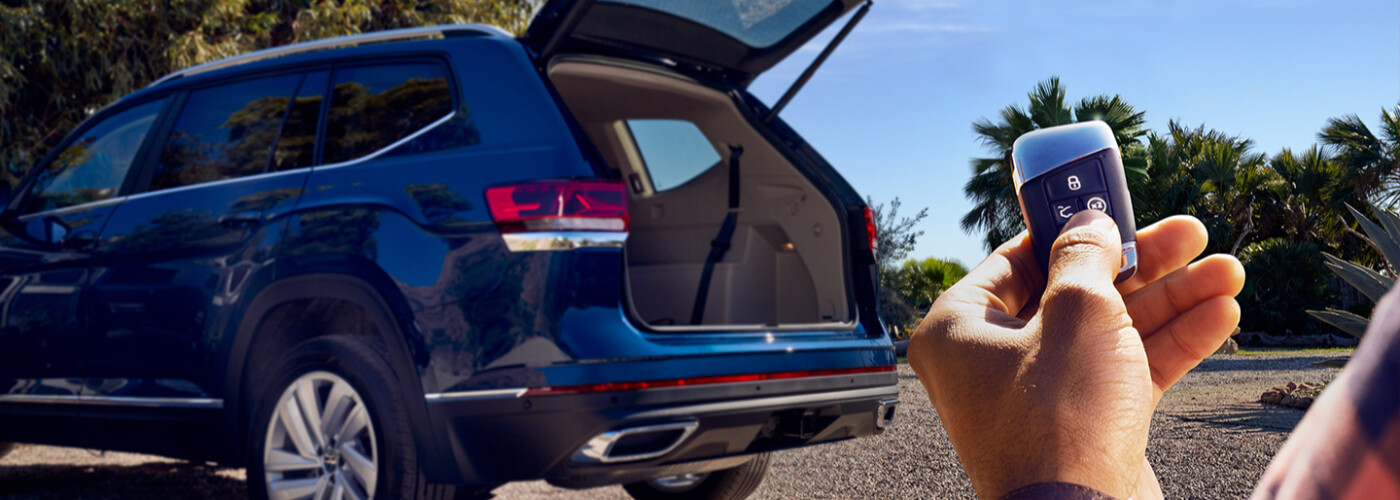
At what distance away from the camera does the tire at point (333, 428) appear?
8.87 feet

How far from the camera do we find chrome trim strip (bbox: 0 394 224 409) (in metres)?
3.30

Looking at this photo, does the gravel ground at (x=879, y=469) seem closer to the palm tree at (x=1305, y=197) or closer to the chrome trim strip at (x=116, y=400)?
the chrome trim strip at (x=116, y=400)

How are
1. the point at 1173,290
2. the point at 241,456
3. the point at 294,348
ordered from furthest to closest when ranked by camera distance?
the point at 241,456 → the point at 294,348 → the point at 1173,290

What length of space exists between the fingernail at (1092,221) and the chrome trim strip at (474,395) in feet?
5.78

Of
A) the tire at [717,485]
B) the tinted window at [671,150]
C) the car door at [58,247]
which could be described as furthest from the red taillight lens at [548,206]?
the car door at [58,247]

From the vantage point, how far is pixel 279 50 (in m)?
3.55

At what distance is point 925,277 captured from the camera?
15.2 meters

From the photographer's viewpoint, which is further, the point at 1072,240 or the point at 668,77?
the point at 668,77

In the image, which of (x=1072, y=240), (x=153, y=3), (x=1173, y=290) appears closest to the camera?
(x=1072, y=240)

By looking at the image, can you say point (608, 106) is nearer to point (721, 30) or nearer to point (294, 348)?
point (721, 30)

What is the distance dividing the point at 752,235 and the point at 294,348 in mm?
1622

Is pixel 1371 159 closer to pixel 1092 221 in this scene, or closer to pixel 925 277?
pixel 925 277

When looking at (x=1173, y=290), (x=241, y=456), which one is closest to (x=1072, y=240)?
(x=1173, y=290)

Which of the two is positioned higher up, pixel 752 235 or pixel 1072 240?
pixel 1072 240
